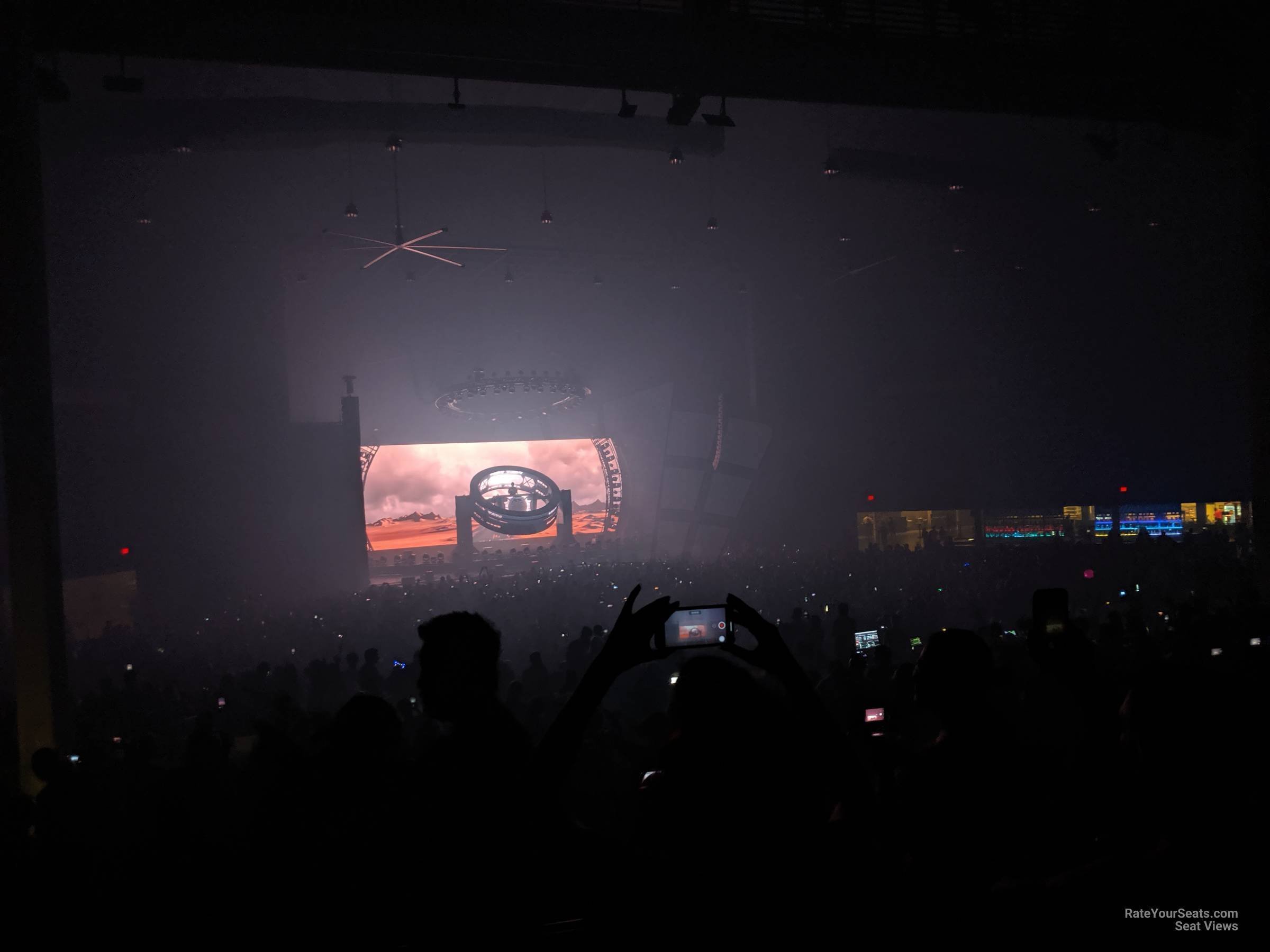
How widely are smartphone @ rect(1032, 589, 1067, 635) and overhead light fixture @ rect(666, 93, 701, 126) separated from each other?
6979 millimetres

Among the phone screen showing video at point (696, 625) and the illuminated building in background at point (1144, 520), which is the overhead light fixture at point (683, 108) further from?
the illuminated building in background at point (1144, 520)

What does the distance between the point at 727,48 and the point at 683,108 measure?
34.5 inches

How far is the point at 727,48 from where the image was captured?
7336 millimetres

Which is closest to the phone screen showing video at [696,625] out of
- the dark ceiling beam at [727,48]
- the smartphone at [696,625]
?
the smartphone at [696,625]

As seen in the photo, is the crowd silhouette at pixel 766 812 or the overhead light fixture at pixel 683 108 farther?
the overhead light fixture at pixel 683 108

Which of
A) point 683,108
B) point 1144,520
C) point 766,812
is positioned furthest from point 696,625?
point 1144,520

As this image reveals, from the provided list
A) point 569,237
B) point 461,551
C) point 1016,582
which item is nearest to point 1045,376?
point 1016,582

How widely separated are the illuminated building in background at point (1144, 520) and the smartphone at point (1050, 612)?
1757 centimetres

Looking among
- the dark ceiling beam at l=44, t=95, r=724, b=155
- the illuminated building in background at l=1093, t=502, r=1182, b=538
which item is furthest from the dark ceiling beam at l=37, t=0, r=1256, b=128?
the illuminated building in background at l=1093, t=502, r=1182, b=538

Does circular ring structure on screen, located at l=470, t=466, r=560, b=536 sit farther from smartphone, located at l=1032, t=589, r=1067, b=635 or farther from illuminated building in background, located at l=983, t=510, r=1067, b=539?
smartphone, located at l=1032, t=589, r=1067, b=635

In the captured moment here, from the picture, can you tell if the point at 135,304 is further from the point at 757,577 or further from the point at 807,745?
the point at 807,745

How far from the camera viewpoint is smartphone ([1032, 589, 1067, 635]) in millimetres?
2133

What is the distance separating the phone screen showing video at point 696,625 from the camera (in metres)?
2.60

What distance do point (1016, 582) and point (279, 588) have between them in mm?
14670
